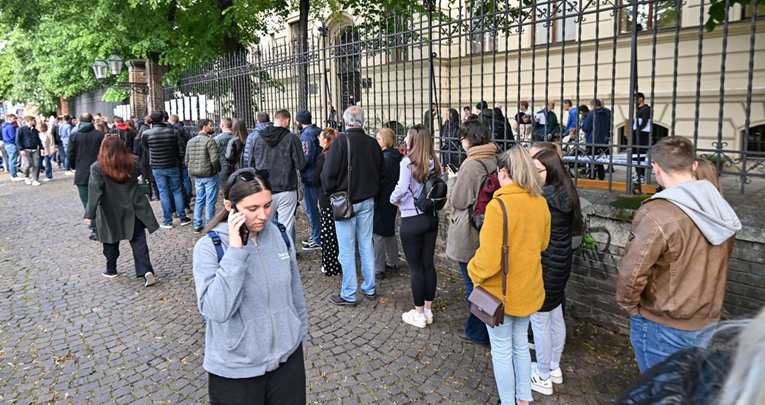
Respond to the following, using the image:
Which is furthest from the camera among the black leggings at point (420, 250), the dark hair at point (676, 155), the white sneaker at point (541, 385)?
the black leggings at point (420, 250)

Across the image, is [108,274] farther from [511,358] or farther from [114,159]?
[511,358]

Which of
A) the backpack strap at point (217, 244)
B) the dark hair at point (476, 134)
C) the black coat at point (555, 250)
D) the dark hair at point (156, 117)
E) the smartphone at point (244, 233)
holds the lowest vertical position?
the black coat at point (555, 250)

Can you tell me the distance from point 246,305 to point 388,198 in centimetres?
408

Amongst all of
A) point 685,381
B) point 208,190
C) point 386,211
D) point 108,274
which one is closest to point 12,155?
point 208,190

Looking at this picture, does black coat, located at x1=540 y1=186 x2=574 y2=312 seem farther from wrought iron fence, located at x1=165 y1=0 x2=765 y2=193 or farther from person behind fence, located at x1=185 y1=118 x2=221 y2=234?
person behind fence, located at x1=185 y1=118 x2=221 y2=234

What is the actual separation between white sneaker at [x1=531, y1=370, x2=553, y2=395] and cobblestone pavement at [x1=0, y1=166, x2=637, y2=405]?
57 mm

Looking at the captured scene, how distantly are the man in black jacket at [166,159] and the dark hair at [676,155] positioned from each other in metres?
8.21

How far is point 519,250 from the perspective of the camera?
10.6 ft

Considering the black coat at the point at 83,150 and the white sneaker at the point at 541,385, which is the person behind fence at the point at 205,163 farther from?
the white sneaker at the point at 541,385

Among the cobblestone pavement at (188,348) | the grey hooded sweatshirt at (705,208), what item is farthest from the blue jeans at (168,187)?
the grey hooded sweatshirt at (705,208)

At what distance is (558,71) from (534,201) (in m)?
11.3

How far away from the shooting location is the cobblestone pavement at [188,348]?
3855 mm

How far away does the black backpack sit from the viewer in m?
4.72

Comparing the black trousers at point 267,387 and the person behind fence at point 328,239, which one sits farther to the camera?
the person behind fence at point 328,239
